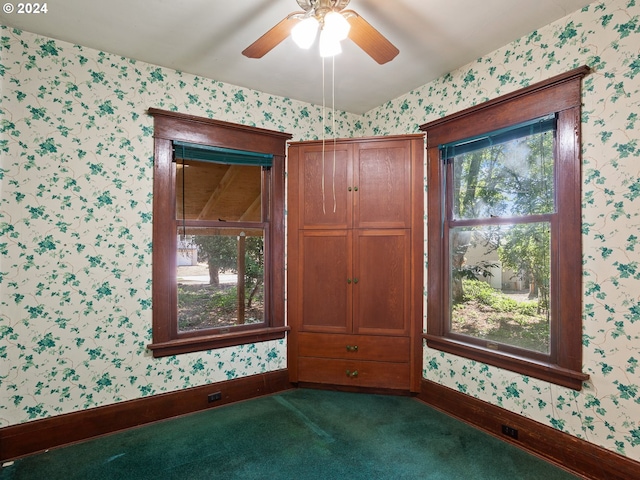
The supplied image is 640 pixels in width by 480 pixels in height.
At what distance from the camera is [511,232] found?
2.40m

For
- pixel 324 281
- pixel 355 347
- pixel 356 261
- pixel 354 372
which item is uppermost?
pixel 356 261

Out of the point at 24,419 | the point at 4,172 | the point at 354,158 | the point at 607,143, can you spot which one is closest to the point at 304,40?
the point at 354,158

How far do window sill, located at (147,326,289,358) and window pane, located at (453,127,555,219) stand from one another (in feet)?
6.03

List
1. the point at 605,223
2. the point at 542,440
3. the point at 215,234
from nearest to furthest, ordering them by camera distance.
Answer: the point at 605,223 → the point at 542,440 → the point at 215,234

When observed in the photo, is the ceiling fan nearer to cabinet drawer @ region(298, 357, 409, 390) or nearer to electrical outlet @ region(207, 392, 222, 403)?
cabinet drawer @ region(298, 357, 409, 390)

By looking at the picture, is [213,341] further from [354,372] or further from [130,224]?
[354,372]

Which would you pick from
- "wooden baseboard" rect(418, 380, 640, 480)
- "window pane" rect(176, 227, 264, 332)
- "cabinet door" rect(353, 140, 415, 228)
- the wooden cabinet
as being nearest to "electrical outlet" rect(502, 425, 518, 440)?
"wooden baseboard" rect(418, 380, 640, 480)

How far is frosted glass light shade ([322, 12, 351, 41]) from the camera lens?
1.51 m

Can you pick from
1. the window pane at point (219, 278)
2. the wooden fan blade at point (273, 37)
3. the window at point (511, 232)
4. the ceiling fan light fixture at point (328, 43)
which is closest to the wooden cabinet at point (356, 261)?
the window at point (511, 232)

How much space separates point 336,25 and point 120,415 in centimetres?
275

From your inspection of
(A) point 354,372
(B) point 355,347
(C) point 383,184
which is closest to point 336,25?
(C) point 383,184

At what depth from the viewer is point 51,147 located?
2.23 metres

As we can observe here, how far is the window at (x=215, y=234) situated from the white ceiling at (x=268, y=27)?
46cm

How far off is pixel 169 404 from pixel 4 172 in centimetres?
187
